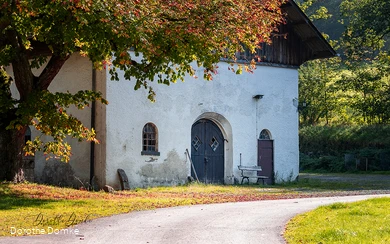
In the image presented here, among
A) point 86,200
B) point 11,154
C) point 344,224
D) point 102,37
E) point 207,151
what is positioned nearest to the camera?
point 344,224

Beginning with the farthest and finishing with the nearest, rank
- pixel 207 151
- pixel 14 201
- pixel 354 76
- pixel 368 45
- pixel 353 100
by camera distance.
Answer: pixel 353 100 → pixel 354 76 → pixel 368 45 → pixel 207 151 → pixel 14 201

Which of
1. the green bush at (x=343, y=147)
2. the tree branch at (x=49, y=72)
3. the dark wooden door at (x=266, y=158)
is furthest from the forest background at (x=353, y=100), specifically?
the tree branch at (x=49, y=72)

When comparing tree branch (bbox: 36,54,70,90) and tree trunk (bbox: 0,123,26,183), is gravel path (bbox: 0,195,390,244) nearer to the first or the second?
tree branch (bbox: 36,54,70,90)

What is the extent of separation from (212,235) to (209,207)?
5.03 m

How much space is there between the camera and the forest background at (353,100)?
127 feet

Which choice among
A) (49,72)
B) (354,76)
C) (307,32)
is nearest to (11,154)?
(49,72)

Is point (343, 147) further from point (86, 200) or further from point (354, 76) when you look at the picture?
point (86, 200)

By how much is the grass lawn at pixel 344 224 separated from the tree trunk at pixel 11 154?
9401 mm

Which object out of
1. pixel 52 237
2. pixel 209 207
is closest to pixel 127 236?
pixel 52 237

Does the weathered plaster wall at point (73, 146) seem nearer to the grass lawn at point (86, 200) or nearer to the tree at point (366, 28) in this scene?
the grass lawn at point (86, 200)

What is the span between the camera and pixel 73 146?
24703 mm

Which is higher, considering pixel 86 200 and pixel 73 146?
pixel 73 146

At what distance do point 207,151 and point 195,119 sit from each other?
1496 mm

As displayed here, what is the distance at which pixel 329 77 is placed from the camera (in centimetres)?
5444
